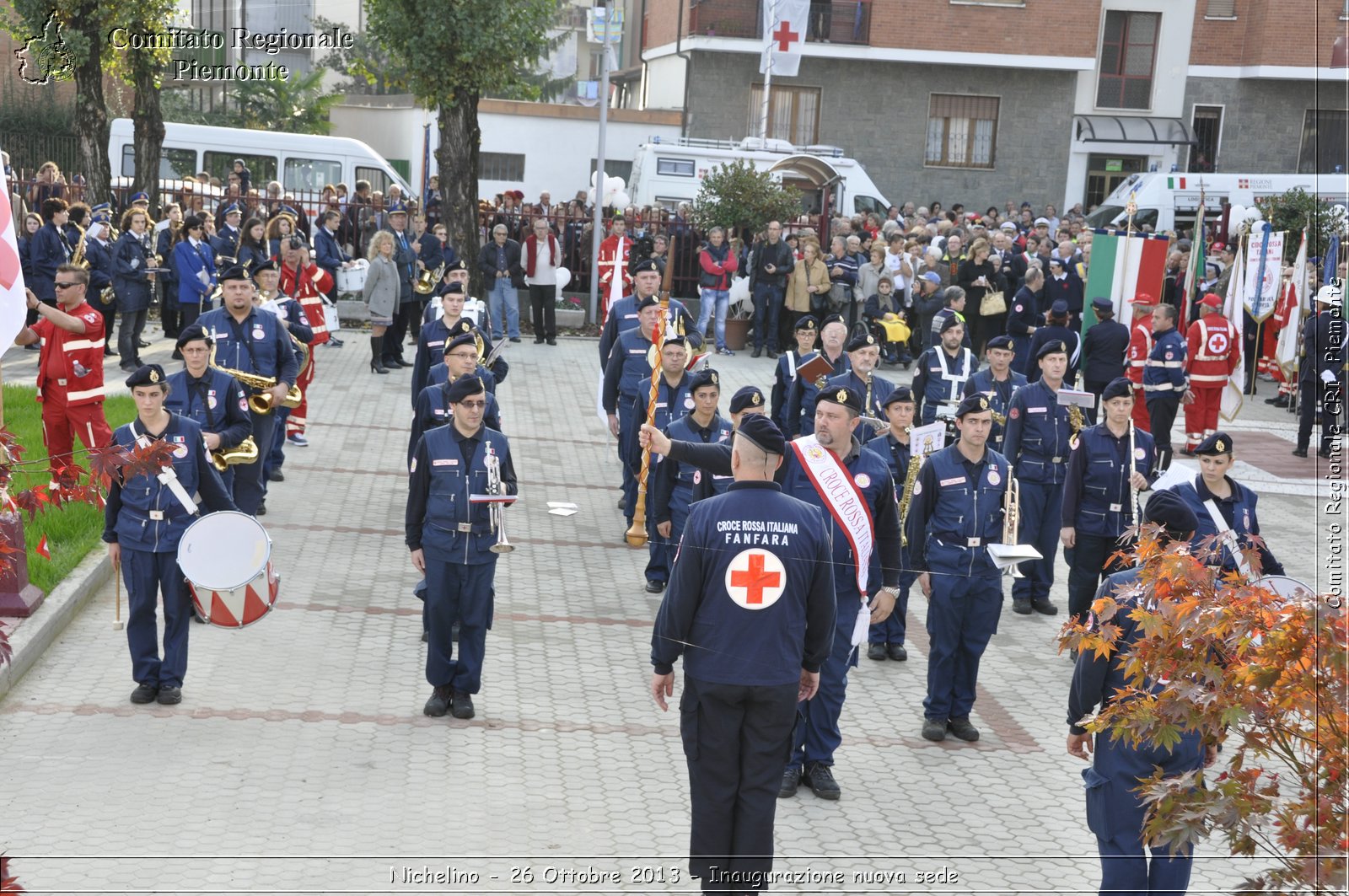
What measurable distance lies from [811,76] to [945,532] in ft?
108

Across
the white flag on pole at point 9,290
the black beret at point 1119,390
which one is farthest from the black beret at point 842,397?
the white flag on pole at point 9,290

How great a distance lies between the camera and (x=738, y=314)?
2350 cm

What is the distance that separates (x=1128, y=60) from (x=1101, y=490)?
114 feet

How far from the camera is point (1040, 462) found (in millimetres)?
10828

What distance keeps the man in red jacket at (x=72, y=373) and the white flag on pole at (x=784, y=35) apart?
25.3m

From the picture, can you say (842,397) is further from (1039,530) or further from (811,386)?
(1039,530)

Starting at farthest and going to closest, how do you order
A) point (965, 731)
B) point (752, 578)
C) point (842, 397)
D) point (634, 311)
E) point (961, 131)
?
1. point (961, 131)
2. point (634, 311)
3. point (965, 731)
4. point (842, 397)
5. point (752, 578)

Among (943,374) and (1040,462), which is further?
(943,374)

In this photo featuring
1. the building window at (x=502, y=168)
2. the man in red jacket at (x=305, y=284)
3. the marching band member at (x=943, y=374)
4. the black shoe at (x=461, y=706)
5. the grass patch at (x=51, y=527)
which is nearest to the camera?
the black shoe at (x=461, y=706)

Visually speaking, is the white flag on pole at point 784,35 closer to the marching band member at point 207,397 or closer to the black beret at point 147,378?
the marching band member at point 207,397

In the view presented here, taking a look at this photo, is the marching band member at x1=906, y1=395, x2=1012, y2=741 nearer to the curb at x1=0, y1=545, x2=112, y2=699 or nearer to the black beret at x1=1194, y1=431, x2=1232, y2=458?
the black beret at x1=1194, y1=431, x2=1232, y2=458

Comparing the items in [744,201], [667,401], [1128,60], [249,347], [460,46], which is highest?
[1128,60]

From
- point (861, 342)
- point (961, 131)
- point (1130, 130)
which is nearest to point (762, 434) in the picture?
point (861, 342)

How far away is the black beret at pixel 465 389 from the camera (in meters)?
7.88
